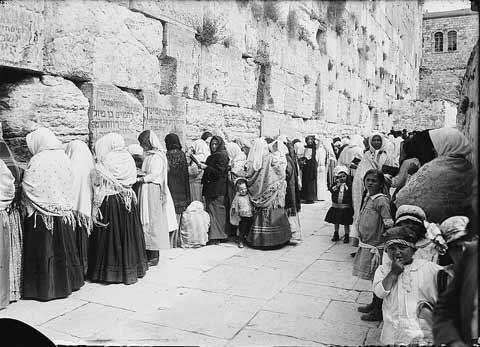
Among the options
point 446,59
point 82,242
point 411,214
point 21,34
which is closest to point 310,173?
point 82,242

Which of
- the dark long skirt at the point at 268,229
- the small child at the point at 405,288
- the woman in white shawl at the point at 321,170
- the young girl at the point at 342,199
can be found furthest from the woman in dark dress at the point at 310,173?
the small child at the point at 405,288

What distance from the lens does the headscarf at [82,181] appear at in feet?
15.0

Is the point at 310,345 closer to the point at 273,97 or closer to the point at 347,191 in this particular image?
the point at 347,191

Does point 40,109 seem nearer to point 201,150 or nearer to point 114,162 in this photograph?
point 114,162

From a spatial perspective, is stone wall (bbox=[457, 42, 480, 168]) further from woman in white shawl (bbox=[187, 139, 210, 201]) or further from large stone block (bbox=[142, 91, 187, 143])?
large stone block (bbox=[142, 91, 187, 143])

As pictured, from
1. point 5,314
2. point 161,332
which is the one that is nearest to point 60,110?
point 5,314

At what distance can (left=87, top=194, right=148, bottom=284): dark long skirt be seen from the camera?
466 cm

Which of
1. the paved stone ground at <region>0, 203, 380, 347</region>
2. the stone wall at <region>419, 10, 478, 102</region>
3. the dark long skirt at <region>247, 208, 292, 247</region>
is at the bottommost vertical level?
the paved stone ground at <region>0, 203, 380, 347</region>

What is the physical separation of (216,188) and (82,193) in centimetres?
213

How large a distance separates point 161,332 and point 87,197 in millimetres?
1758

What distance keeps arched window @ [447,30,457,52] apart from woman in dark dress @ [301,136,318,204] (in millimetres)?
31490

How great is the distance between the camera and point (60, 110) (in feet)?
17.2

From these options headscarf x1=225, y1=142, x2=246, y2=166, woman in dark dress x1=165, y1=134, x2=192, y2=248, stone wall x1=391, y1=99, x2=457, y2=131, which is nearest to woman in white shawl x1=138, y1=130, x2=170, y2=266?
woman in dark dress x1=165, y1=134, x2=192, y2=248

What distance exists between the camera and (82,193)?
4629 millimetres
